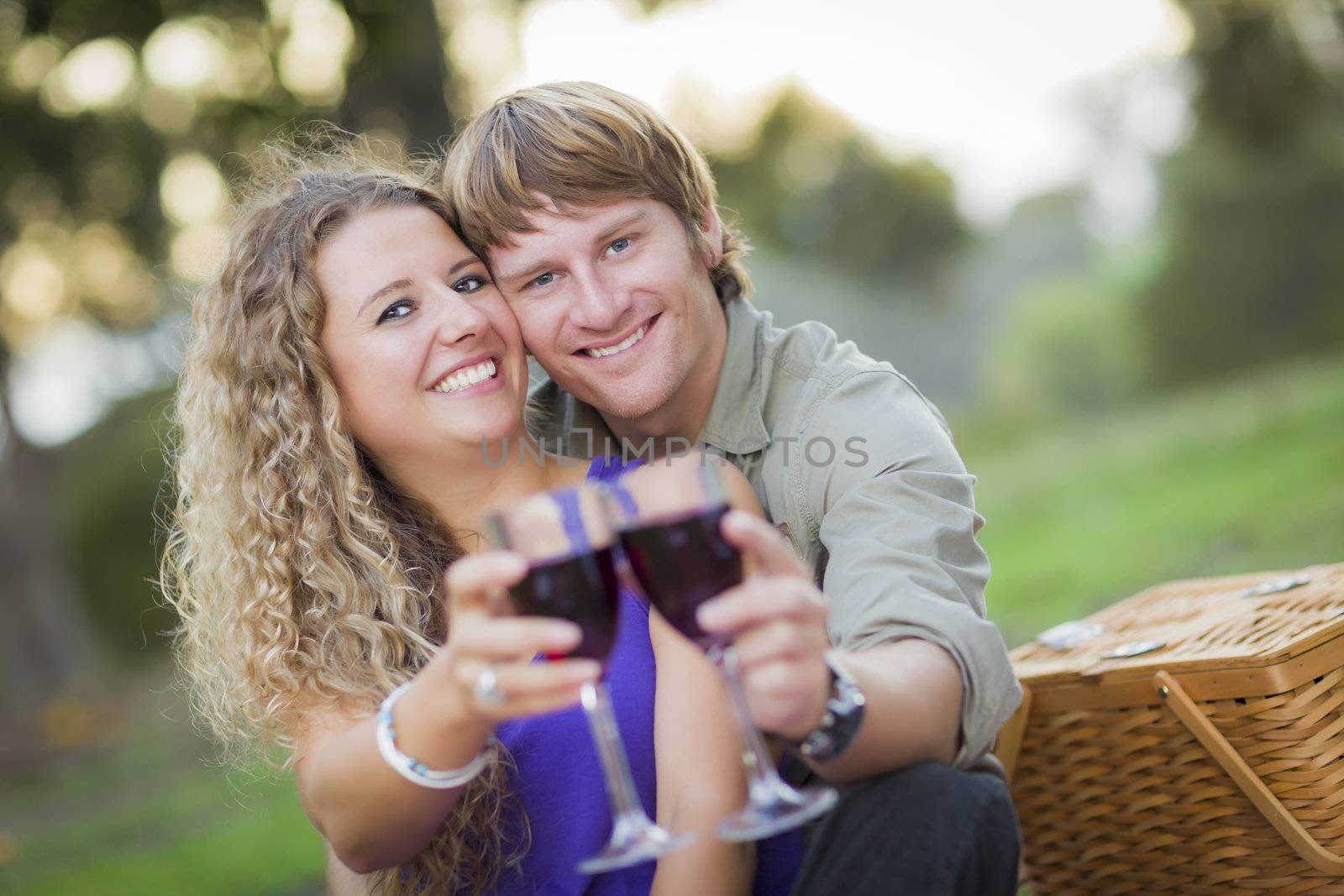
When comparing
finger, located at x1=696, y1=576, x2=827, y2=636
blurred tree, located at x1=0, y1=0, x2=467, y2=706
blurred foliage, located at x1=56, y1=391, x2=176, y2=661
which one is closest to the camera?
finger, located at x1=696, y1=576, x2=827, y2=636

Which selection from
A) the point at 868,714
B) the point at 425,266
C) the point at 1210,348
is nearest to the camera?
the point at 868,714

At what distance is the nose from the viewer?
2623mm

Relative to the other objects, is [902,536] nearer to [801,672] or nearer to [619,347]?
[801,672]

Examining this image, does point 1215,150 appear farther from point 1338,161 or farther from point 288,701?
point 288,701

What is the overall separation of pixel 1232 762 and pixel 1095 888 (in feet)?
1.79

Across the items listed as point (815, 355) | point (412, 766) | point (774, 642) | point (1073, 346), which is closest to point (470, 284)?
point (815, 355)

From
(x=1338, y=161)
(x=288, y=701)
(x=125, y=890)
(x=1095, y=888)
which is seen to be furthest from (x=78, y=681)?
(x=1338, y=161)

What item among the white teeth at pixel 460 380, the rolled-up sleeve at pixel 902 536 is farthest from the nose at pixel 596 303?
the rolled-up sleeve at pixel 902 536

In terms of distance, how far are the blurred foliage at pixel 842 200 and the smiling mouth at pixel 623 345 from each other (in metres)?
6.59

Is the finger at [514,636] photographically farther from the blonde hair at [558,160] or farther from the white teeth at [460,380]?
the blonde hair at [558,160]

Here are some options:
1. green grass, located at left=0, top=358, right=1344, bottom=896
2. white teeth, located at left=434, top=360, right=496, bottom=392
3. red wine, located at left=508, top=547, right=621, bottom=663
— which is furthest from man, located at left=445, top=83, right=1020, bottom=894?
green grass, located at left=0, top=358, right=1344, bottom=896

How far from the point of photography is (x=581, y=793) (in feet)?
7.43

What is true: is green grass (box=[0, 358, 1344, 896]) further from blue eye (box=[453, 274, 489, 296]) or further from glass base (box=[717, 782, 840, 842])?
glass base (box=[717, 782, 840, 842])

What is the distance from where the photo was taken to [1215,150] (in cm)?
990
